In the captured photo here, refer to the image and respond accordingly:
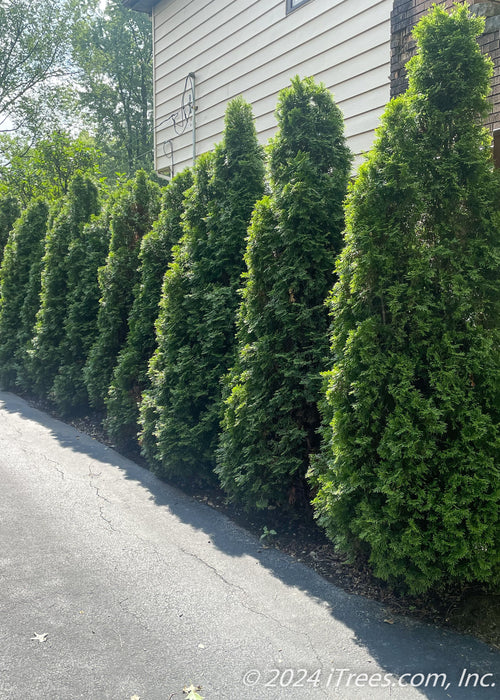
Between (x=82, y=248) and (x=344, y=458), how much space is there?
5.82 m

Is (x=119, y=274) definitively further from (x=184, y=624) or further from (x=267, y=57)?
(x=184, y=624)

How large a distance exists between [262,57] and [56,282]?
13.6 feet

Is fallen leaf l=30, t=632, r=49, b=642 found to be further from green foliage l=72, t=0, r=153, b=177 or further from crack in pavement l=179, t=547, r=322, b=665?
green foliage l=72, t=0, r=153, b=177

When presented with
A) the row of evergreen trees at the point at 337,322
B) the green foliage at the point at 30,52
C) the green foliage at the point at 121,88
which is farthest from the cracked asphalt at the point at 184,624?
the green foliage at the point at 121,88

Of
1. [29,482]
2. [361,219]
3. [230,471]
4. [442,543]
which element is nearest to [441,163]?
[361,219]

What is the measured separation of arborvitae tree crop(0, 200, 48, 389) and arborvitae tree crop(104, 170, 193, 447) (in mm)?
4155

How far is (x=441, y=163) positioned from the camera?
330cm

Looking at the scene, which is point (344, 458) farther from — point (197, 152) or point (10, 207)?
point (10, 207)

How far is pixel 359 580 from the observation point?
362cm

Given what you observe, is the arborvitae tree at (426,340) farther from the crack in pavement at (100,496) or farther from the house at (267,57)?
the crack in pavement at (100,496)

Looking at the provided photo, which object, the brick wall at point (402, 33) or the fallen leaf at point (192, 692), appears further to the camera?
the brick wall at point (402, 33)

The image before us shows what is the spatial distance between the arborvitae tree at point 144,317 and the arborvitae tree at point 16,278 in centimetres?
415

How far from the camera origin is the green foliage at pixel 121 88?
27.0 metres

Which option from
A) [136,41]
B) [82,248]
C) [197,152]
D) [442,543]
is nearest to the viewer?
[442,543]
